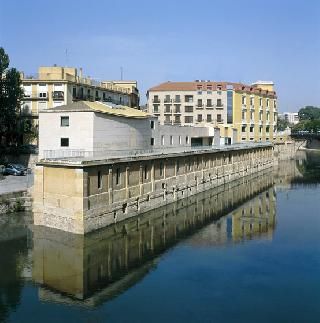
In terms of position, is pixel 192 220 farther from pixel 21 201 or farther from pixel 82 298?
pixel 82 298

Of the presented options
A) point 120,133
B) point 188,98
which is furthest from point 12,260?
point 188,98

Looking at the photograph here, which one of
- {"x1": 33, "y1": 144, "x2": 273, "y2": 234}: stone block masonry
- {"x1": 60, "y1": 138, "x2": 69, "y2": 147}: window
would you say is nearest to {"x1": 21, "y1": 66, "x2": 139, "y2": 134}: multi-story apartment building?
{"x1": 33, "y1": 144, "x2": 273, "y2": 234}: stone block masonry

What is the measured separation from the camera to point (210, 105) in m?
86.1

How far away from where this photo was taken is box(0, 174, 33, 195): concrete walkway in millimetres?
40088

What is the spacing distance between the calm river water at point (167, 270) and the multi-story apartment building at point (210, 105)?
44137 mm

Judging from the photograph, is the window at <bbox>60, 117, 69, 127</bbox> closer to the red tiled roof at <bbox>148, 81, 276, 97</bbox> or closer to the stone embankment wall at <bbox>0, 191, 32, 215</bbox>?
the stone embankment wall at <bbox>0, 191, 32, 215</bbox>

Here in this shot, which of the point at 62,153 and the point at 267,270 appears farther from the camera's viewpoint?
the point at 62,153

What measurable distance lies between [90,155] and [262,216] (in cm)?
1649

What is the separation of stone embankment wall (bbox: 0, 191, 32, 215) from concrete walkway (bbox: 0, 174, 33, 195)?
76cm

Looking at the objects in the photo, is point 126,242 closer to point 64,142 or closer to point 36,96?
point 64,142

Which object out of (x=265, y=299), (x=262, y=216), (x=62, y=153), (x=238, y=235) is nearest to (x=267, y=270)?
(x=265, y=299)

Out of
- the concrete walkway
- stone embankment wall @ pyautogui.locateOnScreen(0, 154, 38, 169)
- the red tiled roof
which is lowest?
the concrete walkway

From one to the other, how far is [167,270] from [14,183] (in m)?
22.3

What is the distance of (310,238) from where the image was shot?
34.2 m
